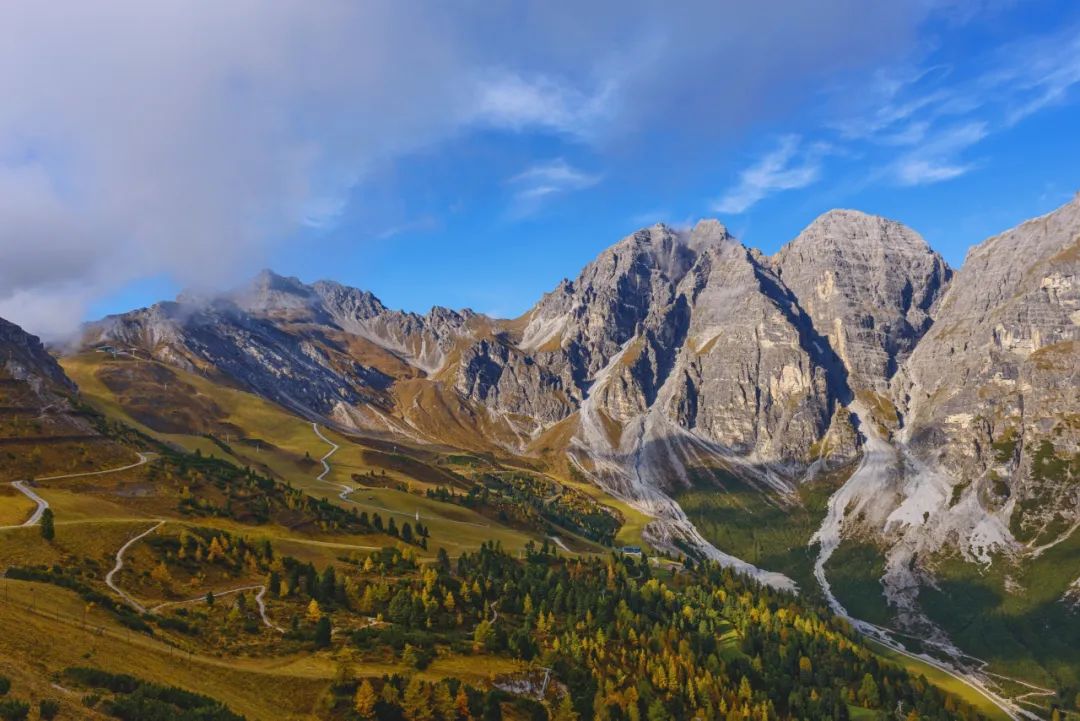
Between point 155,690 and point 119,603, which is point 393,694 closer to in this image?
point 155,690

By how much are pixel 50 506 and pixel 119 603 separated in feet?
141

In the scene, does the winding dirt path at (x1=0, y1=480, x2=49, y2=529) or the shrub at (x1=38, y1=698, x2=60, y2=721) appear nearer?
the shrub at (x1=38, y1=698, x2=60, y2=721)

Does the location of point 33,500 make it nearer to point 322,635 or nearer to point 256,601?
point 256,601

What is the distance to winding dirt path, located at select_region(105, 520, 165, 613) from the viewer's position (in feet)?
298

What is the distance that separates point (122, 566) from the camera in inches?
4048

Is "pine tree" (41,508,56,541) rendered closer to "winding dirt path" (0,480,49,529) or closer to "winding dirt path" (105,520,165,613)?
"winding dirt path" (0,480,49,529)

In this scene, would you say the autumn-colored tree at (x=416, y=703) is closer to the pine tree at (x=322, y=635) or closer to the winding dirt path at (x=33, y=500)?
the pine tree at (x=322, y=635)

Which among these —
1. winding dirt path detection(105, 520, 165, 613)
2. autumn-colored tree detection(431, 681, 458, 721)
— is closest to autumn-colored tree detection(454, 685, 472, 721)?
autumn-colored tree detection(431, 681, 458, 721)

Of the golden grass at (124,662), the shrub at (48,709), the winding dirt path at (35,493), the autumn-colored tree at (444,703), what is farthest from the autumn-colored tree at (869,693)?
the winding dirt path at (35,493)

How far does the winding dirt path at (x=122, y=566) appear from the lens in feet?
298

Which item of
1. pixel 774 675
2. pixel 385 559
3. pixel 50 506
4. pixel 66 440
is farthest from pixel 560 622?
pixel 66 440

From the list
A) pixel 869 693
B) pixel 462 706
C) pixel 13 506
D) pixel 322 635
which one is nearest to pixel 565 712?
pixel 462 706

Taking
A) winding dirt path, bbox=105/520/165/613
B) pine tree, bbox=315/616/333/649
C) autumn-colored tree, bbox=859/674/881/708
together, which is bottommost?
autumn-colored tree, bbox=859/674/881/708

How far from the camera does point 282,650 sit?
288ft
